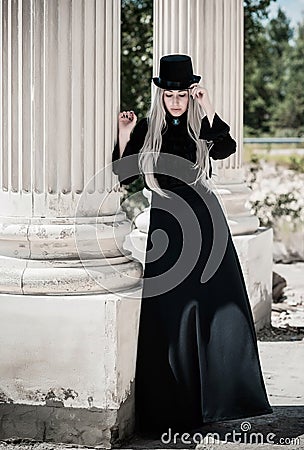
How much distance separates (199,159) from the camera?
20.6 ft

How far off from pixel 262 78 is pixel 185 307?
5104cm

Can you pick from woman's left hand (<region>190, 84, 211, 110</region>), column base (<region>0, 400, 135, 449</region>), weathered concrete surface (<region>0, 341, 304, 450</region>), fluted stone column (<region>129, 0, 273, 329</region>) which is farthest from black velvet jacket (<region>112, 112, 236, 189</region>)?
fluted stone column (<region>129, 0, 273, 329</region>)

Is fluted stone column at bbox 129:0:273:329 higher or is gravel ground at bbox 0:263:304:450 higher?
fluted stone column at bbox 129:0:273:329

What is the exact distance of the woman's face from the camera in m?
6.21

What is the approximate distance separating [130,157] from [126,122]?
0.20 meters

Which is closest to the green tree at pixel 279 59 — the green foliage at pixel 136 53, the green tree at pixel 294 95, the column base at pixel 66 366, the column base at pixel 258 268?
the green tree at pixel 294 95

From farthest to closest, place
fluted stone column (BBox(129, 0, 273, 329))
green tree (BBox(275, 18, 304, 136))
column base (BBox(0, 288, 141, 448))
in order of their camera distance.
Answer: green tree (BBox(275, 18, 304, 136))
fluted stone column (BBox(129, 0, 273, 329))
column base (BBox(0, 288, 141, 448))

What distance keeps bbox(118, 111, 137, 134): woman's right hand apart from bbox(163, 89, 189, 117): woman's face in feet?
0.67

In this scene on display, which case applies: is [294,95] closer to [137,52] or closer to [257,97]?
[257,97]

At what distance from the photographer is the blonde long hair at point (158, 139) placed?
622 cm

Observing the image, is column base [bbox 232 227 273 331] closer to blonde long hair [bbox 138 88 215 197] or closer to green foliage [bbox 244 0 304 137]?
blonde long hair [bbox 138 88 215 197]

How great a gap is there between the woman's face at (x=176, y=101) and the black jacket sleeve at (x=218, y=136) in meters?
0.14

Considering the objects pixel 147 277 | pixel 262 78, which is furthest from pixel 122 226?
pixel 262 78

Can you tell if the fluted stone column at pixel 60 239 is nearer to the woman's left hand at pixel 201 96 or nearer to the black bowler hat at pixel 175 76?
the black bowler hat at pixel 175 76
